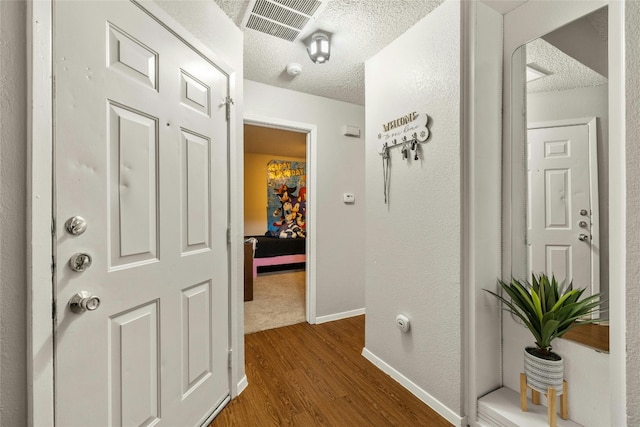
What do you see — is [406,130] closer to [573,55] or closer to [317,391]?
[573,55]

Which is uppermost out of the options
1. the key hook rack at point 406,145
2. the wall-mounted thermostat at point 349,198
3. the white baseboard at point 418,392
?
the key hook rack at point 406,145

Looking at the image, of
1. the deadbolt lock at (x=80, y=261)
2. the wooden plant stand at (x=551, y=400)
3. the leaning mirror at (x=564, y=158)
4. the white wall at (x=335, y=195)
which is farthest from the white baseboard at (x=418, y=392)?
the deadbolt lock at (x=80, y=261)

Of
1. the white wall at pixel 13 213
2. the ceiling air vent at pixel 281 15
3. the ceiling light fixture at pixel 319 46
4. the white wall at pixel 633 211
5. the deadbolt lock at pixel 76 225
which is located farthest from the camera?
the ceiling light fixture at pixel 319 46

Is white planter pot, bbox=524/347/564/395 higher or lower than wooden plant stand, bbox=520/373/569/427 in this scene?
higher

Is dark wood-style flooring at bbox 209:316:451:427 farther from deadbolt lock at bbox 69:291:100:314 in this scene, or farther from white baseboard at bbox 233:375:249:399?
deadbolt lock at bbox 69:291:100:314

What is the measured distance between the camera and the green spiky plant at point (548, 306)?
120 cm

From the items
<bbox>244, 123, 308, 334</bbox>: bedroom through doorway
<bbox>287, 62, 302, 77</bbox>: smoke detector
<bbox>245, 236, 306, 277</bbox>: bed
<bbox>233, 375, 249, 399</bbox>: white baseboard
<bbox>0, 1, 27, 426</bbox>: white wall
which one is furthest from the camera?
<bbox>245, 236, 306, 277</bbox>: bed

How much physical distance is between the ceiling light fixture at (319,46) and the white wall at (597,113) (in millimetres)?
1314

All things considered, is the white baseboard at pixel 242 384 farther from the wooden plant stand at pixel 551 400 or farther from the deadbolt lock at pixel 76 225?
the wooden plant stand at pixel 551 400

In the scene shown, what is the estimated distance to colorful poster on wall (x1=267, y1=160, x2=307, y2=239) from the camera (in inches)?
247

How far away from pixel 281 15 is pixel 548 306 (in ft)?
7.15

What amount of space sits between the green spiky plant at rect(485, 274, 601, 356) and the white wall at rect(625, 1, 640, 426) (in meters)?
0.64

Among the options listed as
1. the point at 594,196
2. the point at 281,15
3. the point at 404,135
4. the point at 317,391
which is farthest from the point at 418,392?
the point at 281,15

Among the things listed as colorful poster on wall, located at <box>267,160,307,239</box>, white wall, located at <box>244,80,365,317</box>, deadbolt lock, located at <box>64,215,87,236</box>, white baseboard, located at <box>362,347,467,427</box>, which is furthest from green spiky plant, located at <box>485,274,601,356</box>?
colorful poster on wall, located at <box>267,160,307,239</box>
